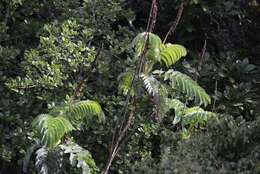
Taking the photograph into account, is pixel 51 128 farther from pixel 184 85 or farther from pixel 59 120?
pixel 184 85

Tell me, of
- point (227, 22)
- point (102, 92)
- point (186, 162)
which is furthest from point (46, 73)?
point (227, 22)

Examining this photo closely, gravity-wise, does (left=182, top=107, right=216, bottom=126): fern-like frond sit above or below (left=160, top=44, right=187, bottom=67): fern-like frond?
below

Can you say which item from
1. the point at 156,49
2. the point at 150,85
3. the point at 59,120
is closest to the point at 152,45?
the point at 156,49

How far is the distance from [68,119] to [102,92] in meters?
1.25

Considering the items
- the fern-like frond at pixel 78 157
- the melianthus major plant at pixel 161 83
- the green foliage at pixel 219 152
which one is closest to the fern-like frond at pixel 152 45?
the melianthus major plant at pixel 161 83

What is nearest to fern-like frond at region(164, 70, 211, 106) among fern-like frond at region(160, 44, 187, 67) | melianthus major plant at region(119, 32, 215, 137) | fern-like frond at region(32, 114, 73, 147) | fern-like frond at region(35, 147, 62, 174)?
melianthus major plant at region(119, 32, 215, 137)

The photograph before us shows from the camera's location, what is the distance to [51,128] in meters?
3.43

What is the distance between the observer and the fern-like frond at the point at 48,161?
3.52 metres

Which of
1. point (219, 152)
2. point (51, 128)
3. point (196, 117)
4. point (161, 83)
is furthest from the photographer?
point (196, 117)

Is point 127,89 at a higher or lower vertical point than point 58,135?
higher

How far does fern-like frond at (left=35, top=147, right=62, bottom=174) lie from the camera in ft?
11.5

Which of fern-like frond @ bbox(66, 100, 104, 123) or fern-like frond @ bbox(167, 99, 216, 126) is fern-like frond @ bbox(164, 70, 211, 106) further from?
fern-like frond @ bbox(66, 100, 104, 123)

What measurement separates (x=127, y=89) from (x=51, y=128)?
58 centimetres

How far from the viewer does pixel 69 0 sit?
5.29m
